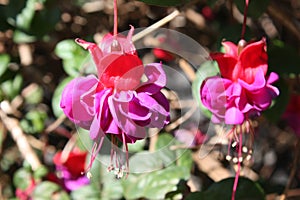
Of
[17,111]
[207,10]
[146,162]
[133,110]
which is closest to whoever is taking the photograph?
[133,110]

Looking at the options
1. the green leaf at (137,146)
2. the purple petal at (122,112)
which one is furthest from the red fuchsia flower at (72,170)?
the purple petal at (122,112)

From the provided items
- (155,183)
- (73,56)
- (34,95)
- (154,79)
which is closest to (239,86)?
(154,79)

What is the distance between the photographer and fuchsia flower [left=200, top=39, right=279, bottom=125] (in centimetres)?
96

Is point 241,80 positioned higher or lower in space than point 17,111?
higher

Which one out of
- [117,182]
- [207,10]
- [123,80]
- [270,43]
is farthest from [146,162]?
[207,10]

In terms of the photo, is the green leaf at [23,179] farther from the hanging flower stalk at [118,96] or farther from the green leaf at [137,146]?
the hanging flower stalk at [118,96]

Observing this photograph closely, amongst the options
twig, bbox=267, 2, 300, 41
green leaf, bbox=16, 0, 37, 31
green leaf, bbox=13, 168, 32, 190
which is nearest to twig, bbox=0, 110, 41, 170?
green leaf, bbox=13, 168, 32, 190

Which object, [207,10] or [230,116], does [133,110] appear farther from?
[207,10]

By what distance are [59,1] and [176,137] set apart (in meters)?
0.40

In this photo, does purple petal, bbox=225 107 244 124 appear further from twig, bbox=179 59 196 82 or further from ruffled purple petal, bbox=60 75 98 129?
twig, bbox=179 59 196 82

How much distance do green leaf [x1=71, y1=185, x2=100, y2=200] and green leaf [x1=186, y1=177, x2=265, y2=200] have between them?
0.29 metres

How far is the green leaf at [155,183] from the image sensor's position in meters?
1.24

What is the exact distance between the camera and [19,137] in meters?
1.62

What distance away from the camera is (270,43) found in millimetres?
1334
